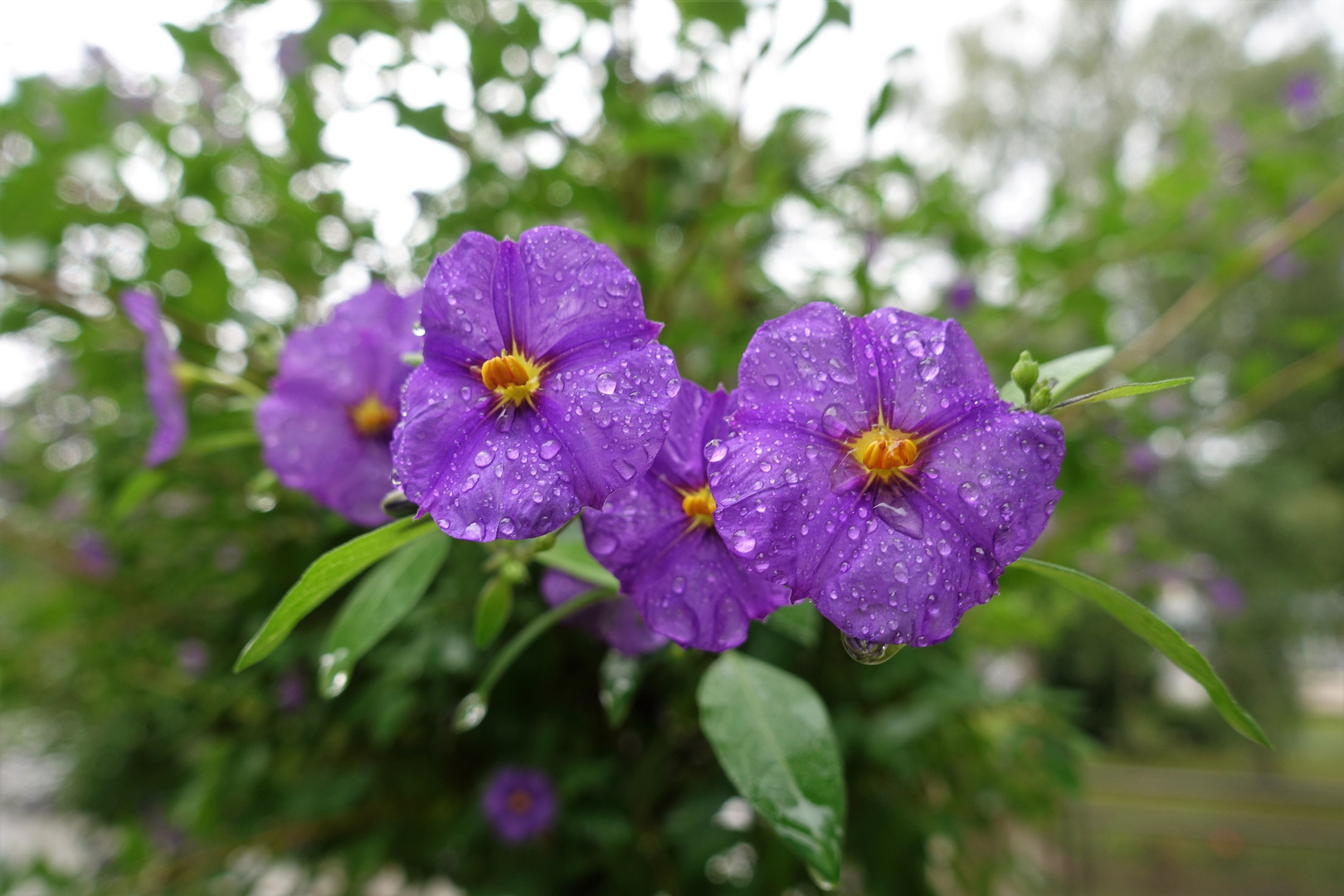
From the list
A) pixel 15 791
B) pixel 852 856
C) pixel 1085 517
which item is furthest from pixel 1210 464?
pixel 15 791

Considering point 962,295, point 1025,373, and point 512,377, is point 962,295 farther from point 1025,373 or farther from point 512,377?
point 512,377

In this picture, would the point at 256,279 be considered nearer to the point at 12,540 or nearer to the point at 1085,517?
the point at 12,540

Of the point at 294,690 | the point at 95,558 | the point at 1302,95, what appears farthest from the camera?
the point at 1302,95

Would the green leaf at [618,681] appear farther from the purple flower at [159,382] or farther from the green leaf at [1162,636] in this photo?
the purple flower at [159,382]

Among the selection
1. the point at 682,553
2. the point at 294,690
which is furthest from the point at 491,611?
the point at 294,690

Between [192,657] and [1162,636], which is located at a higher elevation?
[1162,636]

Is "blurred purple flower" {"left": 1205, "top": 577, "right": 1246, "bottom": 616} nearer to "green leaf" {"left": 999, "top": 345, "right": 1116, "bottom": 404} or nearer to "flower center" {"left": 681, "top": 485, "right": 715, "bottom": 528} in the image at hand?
"green leaf" {"left": 999, "top": 345, "right": 1116, "bottom": 404}
